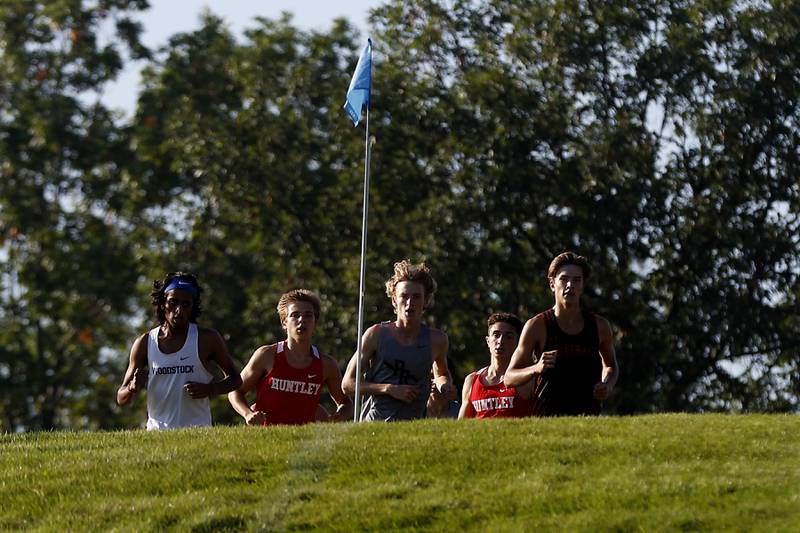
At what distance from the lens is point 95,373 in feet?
136

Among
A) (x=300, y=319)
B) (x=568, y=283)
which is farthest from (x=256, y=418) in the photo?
(x=568, y=283)

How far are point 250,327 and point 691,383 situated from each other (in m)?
8.23

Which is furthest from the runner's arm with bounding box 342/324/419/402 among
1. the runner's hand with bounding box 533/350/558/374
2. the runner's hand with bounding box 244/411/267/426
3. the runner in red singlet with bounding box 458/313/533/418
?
the runner's hand with bounding box 533/350/558/374

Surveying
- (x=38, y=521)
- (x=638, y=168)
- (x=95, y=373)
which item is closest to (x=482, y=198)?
(x=638, y=168)

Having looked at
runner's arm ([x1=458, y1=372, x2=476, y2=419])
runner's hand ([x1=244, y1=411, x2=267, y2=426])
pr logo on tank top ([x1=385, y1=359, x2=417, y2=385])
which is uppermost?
pr logo on tank top ([x1=385, y1=359, x2=417, y2=385])

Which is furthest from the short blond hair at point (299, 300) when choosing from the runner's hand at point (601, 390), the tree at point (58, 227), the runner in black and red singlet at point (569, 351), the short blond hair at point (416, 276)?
the tree at point (58, 227)

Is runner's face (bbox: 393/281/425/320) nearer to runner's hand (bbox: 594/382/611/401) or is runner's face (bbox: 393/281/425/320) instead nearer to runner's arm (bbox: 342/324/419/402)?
runner's arm (bbox: 342/324/419/402)

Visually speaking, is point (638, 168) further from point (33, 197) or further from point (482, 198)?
point (33, 197)

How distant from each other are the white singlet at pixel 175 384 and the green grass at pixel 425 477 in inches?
28.9

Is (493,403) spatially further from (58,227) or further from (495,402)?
(58,227)

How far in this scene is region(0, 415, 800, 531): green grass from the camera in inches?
433

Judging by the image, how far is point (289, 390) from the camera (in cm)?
1547

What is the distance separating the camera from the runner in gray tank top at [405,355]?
15.1m

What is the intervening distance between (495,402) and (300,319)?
5.78ft
